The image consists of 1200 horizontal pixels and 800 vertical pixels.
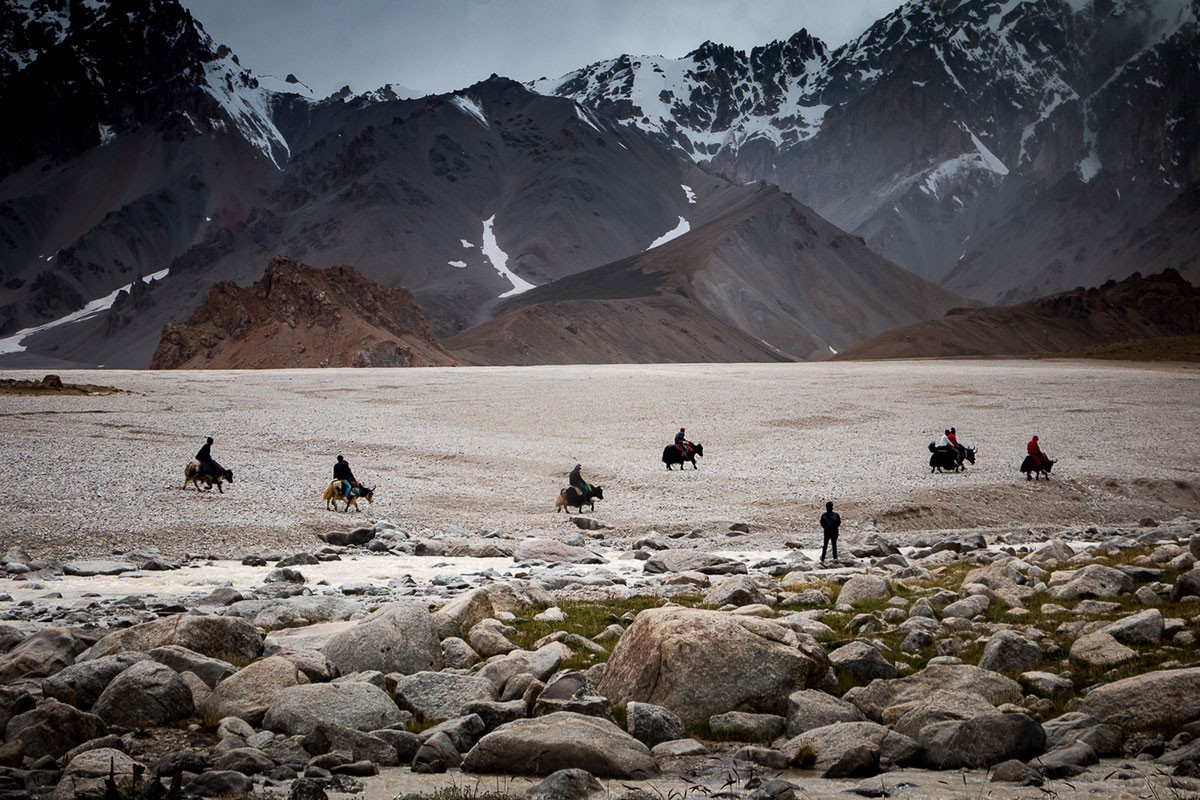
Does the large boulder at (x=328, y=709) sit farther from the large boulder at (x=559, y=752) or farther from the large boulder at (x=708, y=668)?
the large boulder at (x=708, y=668)

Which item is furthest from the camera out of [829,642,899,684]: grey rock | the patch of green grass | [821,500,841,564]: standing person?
[821,500,841,564]: standing person

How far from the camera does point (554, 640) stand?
14.0 m

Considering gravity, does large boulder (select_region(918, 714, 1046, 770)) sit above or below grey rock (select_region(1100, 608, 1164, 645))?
below

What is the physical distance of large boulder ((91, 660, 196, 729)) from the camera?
10.9 meters

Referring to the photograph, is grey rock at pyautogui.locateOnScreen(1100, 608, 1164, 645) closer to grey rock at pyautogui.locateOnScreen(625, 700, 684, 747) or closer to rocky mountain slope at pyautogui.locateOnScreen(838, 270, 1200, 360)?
grey rock at pyautogui.locateOnScreen(625, 700, 684, 747)

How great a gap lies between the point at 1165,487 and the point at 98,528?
110 feet

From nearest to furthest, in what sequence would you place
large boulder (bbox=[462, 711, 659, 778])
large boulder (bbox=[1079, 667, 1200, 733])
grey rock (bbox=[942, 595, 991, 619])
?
1. large boulder (bbox=[462, 711, 659, 778])
2. large boulder (bbox=[1079, 667, 1200, 733])
3. grey rock (bbox=[942, 595, 991, 619])

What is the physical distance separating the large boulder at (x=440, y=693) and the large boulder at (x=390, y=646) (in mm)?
892

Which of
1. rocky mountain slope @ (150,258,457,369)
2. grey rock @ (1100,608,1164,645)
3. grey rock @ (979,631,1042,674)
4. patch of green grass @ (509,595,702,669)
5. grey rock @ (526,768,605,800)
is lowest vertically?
patch of green grass @ (509,595,702,669)

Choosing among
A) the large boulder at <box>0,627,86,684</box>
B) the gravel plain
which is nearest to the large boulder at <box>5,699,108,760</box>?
the large boulder at <box>0,627,86,684</box>

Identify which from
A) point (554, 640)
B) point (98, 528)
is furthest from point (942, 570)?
point (98, 528)

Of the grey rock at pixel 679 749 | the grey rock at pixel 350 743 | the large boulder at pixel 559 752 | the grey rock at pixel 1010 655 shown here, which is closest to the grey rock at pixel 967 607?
the grey rock at pixel 1010 655

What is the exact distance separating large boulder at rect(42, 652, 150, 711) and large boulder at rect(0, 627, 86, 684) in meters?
0.75

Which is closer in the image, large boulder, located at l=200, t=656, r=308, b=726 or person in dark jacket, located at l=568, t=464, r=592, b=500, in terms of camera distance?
large boulder, located at l=200, t=656, r=308, b=726
